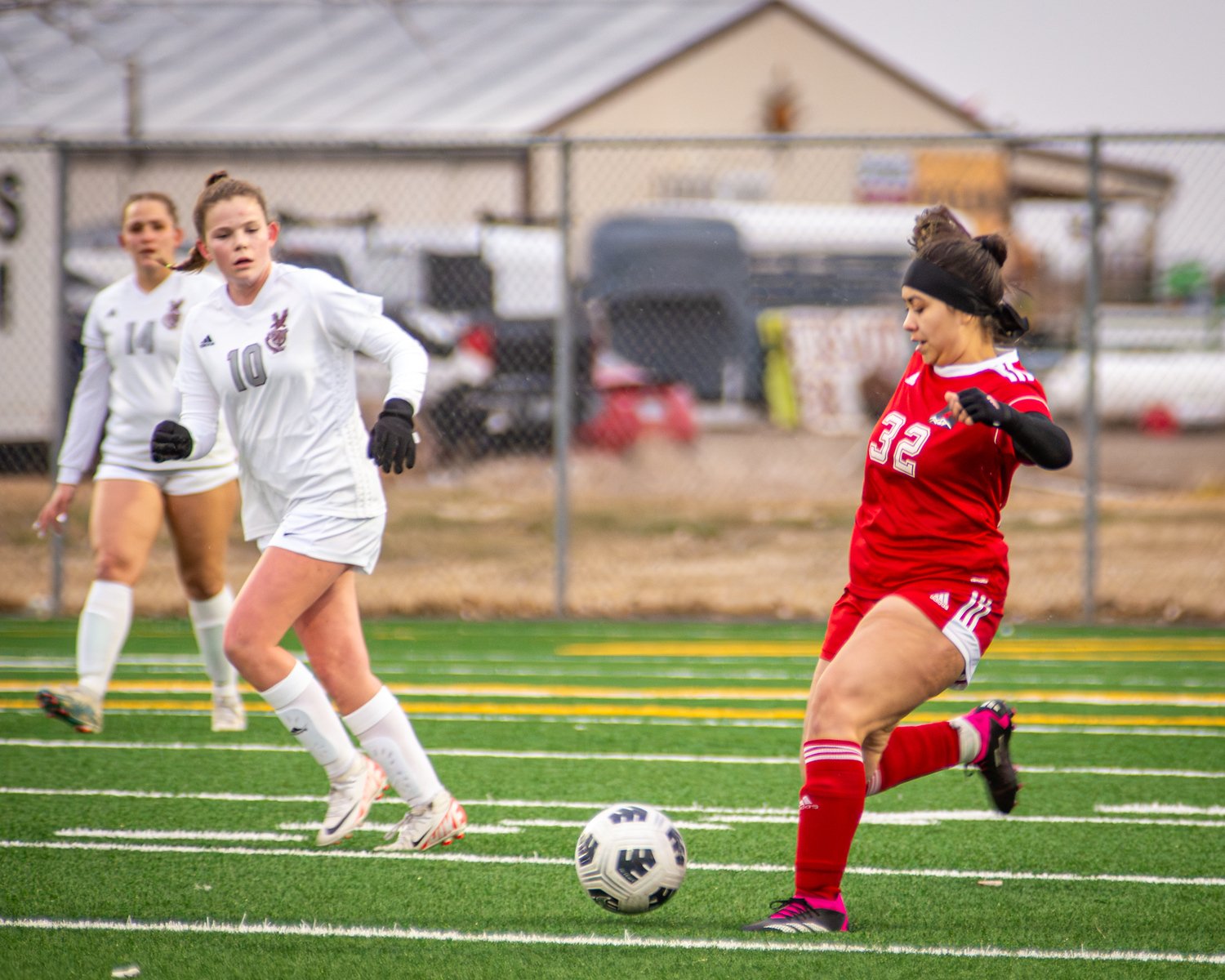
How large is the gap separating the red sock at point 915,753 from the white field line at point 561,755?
192cm

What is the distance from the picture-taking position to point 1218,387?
1898 cm

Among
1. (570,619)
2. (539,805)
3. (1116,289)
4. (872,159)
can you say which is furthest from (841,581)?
(872,159)

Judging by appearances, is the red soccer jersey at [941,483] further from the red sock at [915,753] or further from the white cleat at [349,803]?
the white cleat at [349,803]

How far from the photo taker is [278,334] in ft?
16.0

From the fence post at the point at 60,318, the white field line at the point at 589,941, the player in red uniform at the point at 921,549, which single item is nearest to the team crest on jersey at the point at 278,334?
the white field line at the point at 589,941

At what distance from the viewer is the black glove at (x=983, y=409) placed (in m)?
3.75

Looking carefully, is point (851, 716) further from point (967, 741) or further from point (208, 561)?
point (208, 561)

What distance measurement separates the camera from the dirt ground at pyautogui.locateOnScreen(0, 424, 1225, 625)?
11656 millimetres

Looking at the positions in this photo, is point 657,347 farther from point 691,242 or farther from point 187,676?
point 187,676

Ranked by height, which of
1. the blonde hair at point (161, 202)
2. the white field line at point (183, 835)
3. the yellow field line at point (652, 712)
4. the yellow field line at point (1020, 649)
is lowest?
the yellow field line at point (1020, 649)

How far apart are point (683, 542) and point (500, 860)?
9.76 meters

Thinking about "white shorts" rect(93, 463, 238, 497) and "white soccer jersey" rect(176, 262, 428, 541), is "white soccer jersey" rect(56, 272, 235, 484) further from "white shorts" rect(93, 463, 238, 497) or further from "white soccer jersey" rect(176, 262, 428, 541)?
"white soccer jersey" rect(176, 262, 428, 541)

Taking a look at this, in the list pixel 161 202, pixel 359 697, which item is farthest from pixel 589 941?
pixel 161 202

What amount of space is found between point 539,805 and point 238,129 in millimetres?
21699
